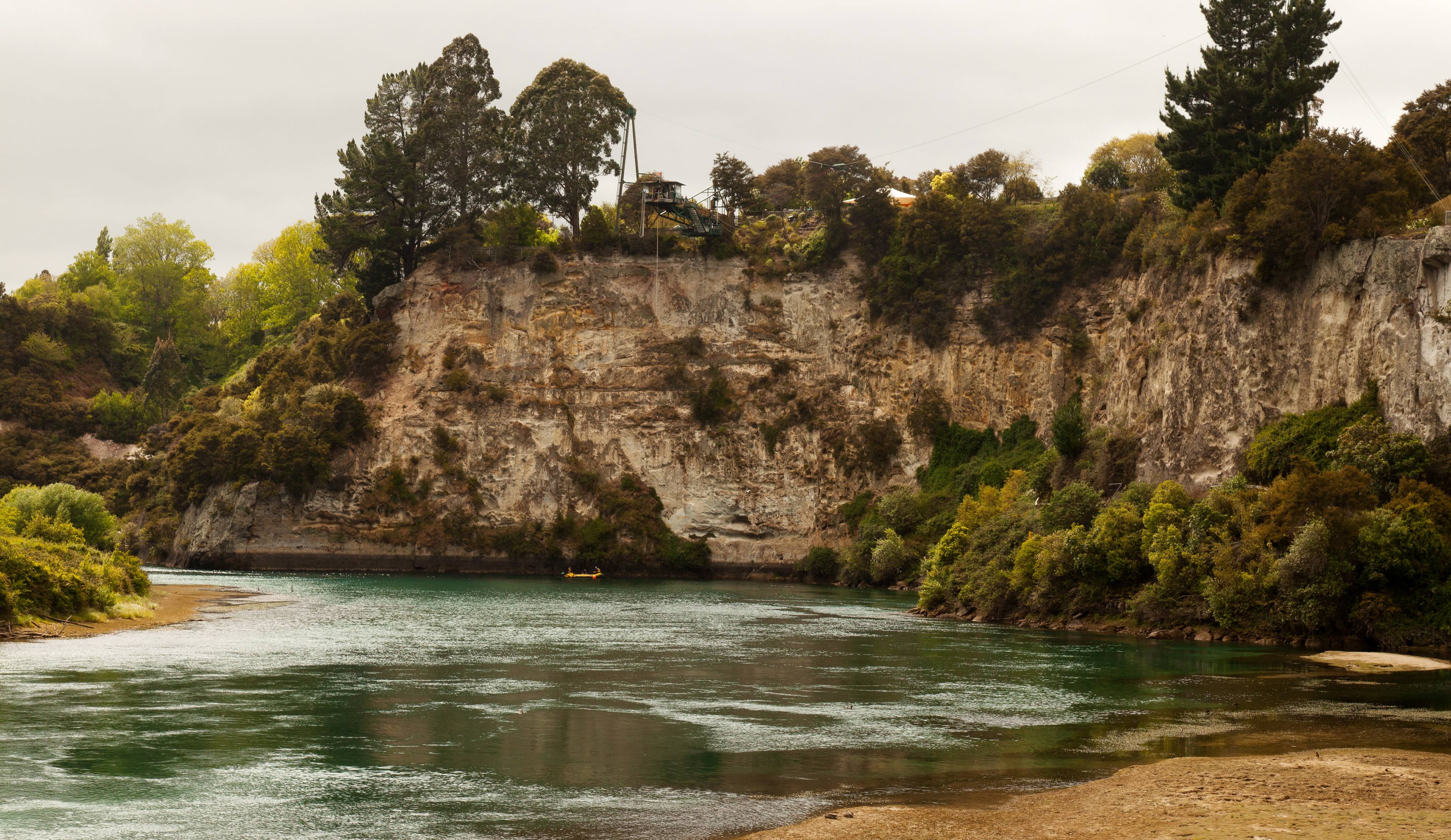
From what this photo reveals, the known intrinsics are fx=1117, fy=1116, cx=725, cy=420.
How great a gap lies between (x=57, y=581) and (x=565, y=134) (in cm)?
6208

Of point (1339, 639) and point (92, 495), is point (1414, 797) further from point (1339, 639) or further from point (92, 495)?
point (92, 495)

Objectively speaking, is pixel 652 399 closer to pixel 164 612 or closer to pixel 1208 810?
pixel 164 612

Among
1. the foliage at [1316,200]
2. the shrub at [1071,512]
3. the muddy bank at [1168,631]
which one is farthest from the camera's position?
the shrub at [1071,512]

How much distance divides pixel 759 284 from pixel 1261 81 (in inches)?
1755

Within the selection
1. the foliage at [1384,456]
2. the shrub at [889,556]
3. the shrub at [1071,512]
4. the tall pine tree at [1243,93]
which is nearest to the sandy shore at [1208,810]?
the foliage at [1384,456]

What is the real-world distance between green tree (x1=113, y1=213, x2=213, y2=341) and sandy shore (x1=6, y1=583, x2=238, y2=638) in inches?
2672

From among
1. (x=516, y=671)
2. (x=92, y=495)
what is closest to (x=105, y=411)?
(x=92, y=495)

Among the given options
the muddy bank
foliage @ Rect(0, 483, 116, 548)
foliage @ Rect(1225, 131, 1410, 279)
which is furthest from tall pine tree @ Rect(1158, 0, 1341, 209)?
foliage @ Rect(0, 483, 116, 548)

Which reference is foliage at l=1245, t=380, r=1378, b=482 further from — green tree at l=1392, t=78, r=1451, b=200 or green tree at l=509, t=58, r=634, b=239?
green tree at l=509, t=58, r=634, b=239

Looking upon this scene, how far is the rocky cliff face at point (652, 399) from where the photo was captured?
82.8 metres

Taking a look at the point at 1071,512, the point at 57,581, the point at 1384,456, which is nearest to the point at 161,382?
the point at 57,581

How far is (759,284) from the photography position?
91.5 m

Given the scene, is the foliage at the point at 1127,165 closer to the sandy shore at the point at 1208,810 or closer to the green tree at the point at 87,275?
the sandy shore at the point at 1208,810

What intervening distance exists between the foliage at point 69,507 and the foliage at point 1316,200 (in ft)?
172
